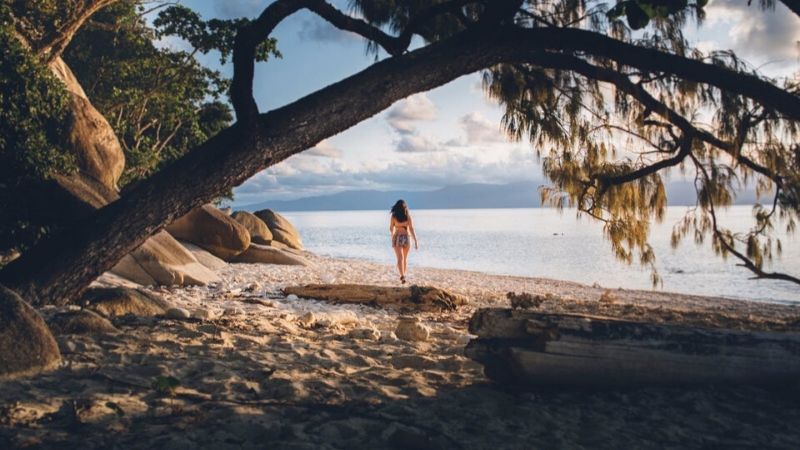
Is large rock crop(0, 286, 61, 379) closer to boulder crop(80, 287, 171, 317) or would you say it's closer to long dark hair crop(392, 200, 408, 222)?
boulder crop(80, 287, 171, 317)

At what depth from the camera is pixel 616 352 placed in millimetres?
3434

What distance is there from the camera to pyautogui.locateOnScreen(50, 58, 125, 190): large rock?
36.2ft

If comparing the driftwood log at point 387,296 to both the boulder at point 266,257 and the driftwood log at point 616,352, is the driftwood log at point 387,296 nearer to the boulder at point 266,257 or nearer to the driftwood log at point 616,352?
the driftwood log at point 616,352

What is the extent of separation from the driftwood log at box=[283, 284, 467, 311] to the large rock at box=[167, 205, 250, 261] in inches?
213

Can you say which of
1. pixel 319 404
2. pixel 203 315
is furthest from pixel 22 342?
pixel 203 315

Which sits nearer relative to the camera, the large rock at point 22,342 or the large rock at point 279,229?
the large rock at point 22,342

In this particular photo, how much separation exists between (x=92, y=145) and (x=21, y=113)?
9.50ft

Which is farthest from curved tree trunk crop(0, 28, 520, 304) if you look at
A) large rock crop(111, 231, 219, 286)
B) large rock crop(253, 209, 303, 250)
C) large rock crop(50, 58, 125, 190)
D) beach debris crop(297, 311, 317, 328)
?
large rock crop(253, 209, 303, 250)

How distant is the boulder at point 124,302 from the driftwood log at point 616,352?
12.4ft

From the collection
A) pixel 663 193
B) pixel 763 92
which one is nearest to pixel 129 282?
pixel 663 193

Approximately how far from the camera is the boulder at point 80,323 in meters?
4.32

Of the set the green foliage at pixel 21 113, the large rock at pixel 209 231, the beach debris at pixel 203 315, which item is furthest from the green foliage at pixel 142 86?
the beach debris at pixel 203 315

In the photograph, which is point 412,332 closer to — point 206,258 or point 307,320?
point 307,320

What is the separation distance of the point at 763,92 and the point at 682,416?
4281 millimetres
